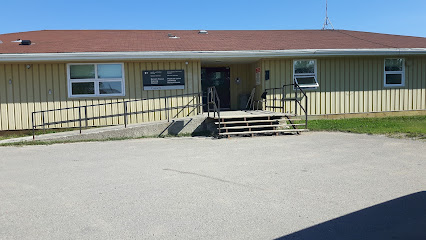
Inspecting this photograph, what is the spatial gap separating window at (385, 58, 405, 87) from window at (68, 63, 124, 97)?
1040 cm

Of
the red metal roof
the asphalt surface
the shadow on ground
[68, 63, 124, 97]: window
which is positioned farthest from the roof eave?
the shadow on ground

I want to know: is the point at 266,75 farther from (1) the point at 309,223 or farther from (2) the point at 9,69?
(1) the point at 309,223

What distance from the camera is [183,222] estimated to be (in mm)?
3789

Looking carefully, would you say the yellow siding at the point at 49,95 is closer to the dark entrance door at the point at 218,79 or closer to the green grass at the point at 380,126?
the dark entrance door at the point at 218,79

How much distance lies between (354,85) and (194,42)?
6.58 meters

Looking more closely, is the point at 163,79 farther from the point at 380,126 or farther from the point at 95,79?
the point at 380,126

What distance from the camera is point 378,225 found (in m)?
3.62

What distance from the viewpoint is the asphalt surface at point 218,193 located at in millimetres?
3602

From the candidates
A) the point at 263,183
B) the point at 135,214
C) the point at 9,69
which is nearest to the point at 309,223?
the point at 263,183

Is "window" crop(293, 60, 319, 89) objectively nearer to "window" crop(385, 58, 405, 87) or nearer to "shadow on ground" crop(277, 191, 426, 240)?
"window" crop(385, 58, 405, 87)

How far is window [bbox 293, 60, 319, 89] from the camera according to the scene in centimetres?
1370

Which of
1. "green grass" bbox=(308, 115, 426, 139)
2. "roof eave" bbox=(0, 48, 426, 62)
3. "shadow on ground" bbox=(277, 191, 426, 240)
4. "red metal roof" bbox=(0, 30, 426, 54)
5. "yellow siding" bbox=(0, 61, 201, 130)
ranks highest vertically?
"red metal roof" bbox=(0, 30, 426, 54)

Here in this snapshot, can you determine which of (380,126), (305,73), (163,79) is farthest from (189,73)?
(380,126)

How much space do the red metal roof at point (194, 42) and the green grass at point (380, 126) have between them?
9.36 feet
